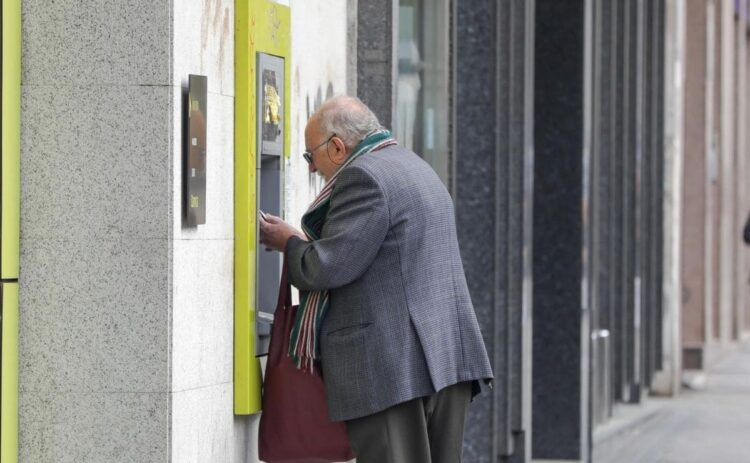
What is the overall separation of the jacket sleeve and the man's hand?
0.63 ft

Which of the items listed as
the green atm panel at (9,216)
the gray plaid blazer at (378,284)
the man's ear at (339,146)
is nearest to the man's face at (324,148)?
the man's ear at (339,146)

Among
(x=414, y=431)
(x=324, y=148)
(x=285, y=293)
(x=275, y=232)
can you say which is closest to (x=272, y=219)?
(x=275, y=232)

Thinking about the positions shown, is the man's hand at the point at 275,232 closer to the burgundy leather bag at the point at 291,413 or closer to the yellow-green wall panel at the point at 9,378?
the burgundy leather bag at the point at 291,413

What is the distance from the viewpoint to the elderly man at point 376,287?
498 centimetres

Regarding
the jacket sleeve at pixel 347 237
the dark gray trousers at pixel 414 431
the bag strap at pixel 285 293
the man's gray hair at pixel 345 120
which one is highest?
the man's gray hair at pixel 345 120

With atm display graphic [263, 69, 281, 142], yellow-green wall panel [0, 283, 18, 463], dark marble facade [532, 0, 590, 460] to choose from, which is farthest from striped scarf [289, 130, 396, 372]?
dark marble facade [532, 0, 590, 460]

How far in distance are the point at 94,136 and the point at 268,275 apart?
3.42 ft

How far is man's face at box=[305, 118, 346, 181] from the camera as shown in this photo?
5.12m

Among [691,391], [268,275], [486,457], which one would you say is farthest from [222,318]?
[691,391]

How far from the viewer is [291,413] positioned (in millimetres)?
5250

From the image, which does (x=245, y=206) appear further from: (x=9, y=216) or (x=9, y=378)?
(x=9, y=378)

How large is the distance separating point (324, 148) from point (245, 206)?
0.35m

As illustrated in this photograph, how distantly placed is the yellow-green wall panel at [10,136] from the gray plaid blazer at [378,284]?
880mm

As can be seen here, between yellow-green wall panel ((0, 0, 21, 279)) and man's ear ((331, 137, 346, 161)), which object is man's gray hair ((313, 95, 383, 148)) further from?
yellow-green wall panel ((0, 0, 21, 279))
